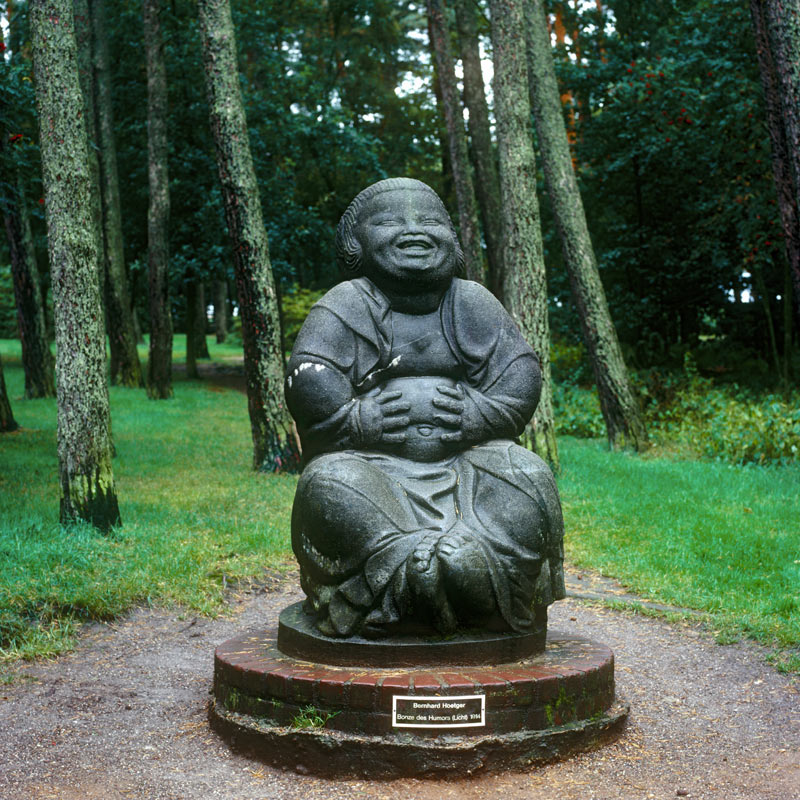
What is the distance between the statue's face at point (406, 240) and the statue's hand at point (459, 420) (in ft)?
2.28

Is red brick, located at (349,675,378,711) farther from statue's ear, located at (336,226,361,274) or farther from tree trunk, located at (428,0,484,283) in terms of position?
tree trunk, located at (428,0,484,283)

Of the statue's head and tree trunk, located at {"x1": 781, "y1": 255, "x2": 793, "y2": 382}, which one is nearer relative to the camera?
the statue's head

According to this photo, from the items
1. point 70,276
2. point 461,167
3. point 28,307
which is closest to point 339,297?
point 70,276

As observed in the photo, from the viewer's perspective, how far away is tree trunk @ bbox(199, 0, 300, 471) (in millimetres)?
11031

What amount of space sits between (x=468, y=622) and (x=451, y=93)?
12.2 meters

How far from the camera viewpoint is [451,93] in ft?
50.8

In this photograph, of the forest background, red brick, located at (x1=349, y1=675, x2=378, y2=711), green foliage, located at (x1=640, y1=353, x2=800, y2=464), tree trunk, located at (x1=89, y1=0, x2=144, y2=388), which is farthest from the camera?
tree trunk, located at (x1=89, y1=0, x2=144, y2=388)

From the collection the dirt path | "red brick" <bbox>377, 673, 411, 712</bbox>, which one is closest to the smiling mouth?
"red brick" <bbox>377, 673, 411, 712</bbox>

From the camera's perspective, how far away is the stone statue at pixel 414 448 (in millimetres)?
4613

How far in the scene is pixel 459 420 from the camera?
16.9 feet

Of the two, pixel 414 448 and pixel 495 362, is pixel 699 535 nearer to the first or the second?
pixel 495 362

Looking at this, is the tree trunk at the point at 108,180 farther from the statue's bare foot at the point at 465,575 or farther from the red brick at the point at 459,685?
the red brick at the point at 459,685

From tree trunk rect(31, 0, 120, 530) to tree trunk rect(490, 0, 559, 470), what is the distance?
184 inches

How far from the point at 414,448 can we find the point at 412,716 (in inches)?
55.1
